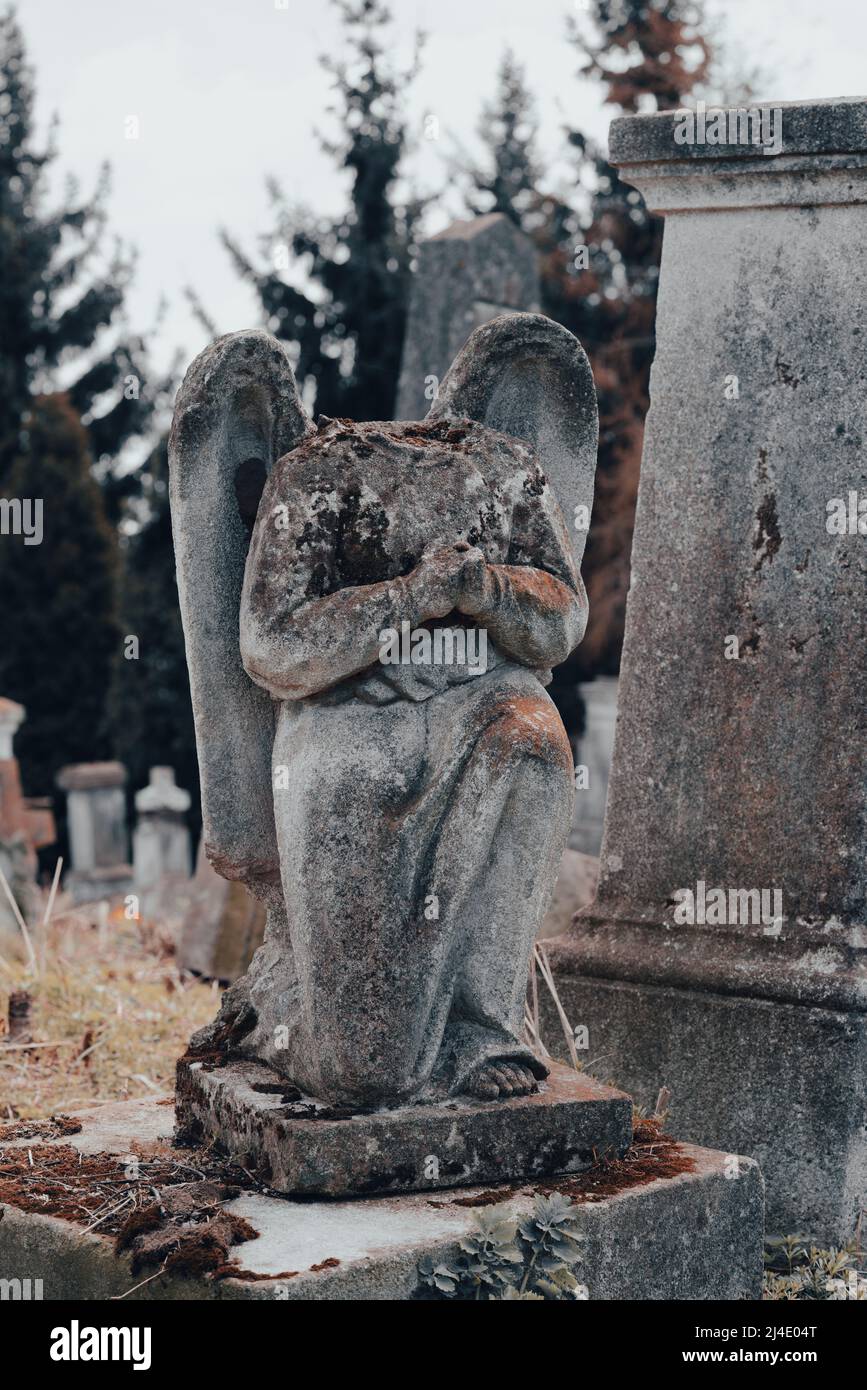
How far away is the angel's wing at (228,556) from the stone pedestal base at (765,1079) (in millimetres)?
1535

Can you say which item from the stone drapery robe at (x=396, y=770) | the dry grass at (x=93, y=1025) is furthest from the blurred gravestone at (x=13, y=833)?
the stone drapery robe at (x=396, y=770)

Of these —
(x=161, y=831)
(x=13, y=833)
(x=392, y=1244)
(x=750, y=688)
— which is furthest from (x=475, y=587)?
(x=161, y=831)

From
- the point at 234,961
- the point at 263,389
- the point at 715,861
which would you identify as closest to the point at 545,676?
the point at 263,389

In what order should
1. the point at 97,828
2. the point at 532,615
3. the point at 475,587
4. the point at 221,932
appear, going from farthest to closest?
the point at 97,828, the point at 221,932, the point at 532,615, the point at 475,587

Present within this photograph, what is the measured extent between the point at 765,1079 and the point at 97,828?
10873 millimetres

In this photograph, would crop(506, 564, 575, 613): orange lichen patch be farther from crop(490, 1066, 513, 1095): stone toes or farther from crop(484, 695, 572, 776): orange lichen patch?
crop(490, 1066, 513, 1095): stone toes

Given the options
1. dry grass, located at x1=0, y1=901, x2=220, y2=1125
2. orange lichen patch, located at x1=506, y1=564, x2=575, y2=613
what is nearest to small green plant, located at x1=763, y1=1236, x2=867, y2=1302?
orange lichen patch, located at x1=506, y1=564, x2=575, y2=613

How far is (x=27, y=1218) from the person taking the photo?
363 cm

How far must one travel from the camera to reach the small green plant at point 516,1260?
343 centimetres

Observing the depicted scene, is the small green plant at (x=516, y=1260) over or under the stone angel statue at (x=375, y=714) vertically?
under

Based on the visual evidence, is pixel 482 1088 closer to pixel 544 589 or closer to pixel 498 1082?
pixel 498 1082

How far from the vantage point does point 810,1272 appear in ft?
15.1

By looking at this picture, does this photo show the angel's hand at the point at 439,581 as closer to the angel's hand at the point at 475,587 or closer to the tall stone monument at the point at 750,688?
the angel's hand at the point at 475,587
